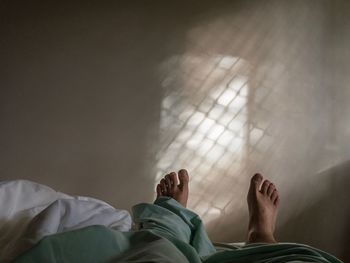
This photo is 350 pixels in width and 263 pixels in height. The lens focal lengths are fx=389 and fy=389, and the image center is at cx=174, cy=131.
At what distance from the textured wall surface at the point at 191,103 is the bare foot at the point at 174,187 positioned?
0.32 ft

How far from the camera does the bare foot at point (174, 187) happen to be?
1.27m

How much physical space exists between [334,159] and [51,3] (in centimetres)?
122

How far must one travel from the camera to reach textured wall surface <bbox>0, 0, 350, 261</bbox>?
134 cm

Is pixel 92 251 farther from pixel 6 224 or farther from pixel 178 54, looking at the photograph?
pixel 178 54

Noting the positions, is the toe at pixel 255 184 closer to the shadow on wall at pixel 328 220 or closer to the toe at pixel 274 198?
the toe at pixel 274 198

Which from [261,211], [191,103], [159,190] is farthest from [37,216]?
[191,103]

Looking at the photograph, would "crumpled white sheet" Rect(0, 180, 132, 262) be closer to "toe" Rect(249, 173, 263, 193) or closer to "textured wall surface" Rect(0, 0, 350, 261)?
"textured wall surface" Rect(0, 0, 350, 261)

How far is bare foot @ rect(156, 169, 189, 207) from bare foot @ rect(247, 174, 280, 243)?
22 cm

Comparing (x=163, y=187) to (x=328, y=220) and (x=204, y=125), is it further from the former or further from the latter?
(x=328, y=220)

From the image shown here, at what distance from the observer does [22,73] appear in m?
1.33

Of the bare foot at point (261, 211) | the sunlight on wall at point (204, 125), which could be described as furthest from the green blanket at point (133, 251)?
the sunlight on wall at point (204, 125)

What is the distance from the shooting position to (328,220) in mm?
1512

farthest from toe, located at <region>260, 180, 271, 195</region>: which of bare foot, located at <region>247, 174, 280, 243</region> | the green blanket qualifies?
the green blanket

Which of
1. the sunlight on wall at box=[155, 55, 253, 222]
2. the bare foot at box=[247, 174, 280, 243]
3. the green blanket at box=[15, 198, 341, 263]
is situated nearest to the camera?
the green blanket at box=[15, 198, 341, 263]
